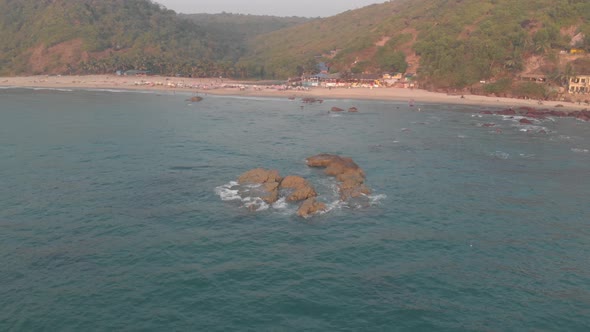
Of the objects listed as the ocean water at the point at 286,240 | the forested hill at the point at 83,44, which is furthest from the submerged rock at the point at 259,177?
the forested hill at the point at 83,44

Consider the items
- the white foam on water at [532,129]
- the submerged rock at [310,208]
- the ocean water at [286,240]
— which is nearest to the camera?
the ocean water at [286,240]

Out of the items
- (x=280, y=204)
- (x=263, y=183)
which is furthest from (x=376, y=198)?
(x=263, y=183)

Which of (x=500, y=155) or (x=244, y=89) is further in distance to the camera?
(x=244, y=89)

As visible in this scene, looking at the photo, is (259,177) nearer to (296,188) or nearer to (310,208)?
(296,188)

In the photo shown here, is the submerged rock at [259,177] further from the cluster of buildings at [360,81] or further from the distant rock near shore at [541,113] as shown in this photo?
the cluster of buildings at [360,81]

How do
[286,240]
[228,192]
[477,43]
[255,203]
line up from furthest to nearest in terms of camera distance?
1. [477,43]
2. [228,192]
3. [255,203]
4. [286,240]

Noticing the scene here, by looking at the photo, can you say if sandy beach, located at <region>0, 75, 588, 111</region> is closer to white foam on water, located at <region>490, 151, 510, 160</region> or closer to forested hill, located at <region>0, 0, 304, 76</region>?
forested hill, located at <region>0, 0, 304, 76</region>

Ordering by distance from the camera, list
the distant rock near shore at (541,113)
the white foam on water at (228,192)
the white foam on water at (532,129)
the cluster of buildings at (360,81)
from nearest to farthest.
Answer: the white foam on water at (228,192)
the white foam on water at (532,129)
the distant rock near shore at (541,113)
the cluster of buildings at (360,81)

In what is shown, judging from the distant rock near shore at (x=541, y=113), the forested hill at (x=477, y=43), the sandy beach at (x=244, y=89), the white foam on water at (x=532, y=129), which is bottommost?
the white foam on water at (x=532, y=129)
